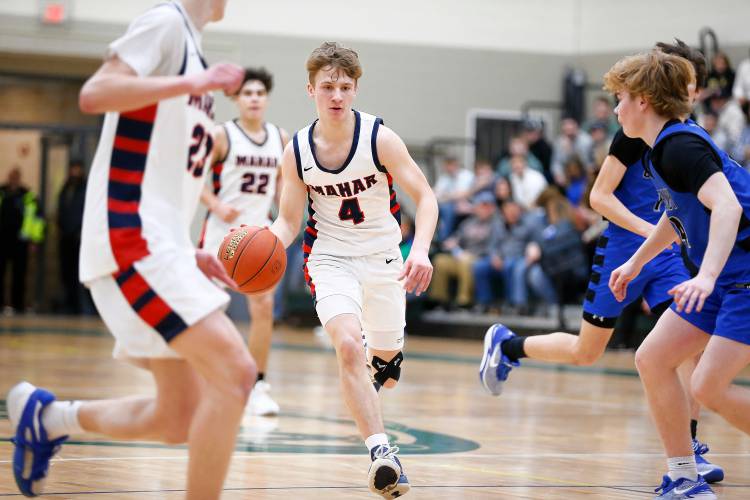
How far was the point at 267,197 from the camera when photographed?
8.62m

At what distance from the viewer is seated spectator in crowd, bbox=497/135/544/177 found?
16.2 metres

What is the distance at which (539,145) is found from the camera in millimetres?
17406

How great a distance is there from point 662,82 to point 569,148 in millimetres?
11991

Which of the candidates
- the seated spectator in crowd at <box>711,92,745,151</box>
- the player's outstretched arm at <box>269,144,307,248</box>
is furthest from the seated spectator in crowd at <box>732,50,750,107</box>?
the player's outstretched arm at <box>269,144,307,248</box>

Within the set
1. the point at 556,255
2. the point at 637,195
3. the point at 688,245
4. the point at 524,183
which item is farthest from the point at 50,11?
the point at 688,245

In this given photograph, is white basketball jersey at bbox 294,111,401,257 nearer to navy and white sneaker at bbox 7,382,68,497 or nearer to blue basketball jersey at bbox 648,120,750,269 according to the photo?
blue basketball jersey at bbox 648,120,750,269

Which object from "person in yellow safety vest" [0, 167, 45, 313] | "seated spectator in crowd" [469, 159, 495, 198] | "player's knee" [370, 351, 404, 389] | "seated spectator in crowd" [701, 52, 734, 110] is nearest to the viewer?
"player's knee" [370, 351, 404, 389]

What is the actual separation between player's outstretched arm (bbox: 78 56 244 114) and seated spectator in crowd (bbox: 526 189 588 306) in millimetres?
10591

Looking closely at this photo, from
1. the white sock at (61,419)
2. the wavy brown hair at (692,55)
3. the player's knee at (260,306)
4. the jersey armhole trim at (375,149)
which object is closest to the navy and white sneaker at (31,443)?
the white sock at (61,419)

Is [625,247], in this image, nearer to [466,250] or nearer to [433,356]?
[433,356]

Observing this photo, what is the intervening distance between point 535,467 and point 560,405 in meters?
3.11

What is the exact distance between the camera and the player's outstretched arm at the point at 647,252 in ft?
16.3

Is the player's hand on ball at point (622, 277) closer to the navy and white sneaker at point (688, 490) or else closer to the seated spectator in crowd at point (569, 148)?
the navy and white sneaker at point (688, 490)

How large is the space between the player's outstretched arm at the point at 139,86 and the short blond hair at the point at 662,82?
1.76 m
